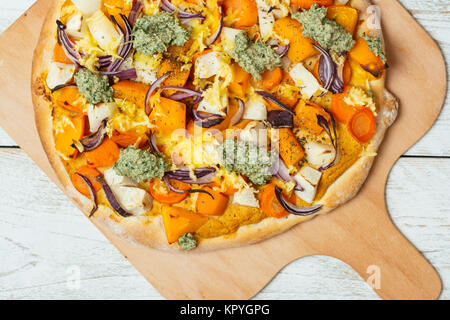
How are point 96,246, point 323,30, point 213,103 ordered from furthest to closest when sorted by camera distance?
point 96,246, point 213,103, point 323,30

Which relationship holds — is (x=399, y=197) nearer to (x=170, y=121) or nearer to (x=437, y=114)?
(x=437, y=114)

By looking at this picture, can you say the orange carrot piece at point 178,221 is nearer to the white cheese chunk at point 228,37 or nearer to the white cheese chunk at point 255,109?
the white cheese chunk at point 255,109

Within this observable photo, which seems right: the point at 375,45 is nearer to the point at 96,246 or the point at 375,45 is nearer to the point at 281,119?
the point at 281,119

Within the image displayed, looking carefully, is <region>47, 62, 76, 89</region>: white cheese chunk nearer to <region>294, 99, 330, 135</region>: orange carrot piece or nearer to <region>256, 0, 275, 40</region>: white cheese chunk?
<region>256, 0, 275, 40</region>: white cheese chunk

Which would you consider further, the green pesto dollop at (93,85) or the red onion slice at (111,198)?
the red onion slice at (111,198)

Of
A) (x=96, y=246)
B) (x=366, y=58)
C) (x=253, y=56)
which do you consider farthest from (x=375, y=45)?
(x=96, y=246)

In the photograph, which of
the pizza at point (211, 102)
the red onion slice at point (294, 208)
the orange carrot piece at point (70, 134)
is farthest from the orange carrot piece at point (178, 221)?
the orange carrot piece at point (70, 134)

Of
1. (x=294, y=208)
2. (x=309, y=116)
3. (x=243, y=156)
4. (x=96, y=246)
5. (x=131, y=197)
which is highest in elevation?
(x=309, y=116)
